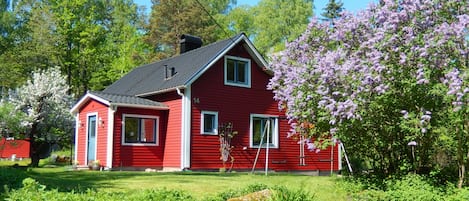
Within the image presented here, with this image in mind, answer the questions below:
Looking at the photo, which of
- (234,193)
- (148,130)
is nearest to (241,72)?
(148,130)

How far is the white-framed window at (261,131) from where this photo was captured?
18.3m

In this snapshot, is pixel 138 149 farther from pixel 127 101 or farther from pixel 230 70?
pixel 230 70

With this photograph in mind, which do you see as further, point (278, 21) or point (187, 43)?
point (278, 21)

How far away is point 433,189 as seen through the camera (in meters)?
8.89

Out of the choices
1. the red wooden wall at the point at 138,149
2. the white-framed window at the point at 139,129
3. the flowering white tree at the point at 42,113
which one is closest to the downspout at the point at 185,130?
the red wooden wall at the point at 138,149

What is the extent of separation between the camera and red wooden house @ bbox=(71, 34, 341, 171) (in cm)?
1659

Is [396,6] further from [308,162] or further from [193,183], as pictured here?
[308,162]

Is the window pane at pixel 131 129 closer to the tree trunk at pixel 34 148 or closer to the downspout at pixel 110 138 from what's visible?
the downspout at pixel 110 138

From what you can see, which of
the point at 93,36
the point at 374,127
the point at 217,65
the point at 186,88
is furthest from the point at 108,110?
the point at 93,36

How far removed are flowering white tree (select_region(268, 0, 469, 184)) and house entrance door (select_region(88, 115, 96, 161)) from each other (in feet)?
33.1

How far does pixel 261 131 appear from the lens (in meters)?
18.6

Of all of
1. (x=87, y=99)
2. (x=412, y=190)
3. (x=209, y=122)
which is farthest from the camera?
Result: (x=87, y=99)

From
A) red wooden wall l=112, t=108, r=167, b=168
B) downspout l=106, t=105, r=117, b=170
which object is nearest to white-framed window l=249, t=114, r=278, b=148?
red wooden wall l=112, t=108, r=167, b=168

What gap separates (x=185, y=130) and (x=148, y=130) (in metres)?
1.87
